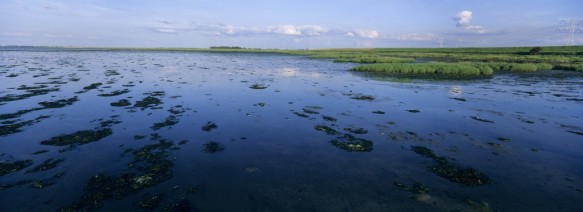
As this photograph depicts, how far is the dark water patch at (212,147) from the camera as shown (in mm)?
12144

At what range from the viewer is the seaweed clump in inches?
384

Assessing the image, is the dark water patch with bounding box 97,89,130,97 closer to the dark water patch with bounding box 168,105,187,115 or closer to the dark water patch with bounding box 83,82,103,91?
the dark water patch with bounding box 83,82,103,91

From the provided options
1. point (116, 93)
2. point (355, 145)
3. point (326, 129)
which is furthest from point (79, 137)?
point (116, 93)

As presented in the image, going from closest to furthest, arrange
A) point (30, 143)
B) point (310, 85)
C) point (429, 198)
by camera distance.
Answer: point (429, 198)
point (30, 143)
point (310, 85)

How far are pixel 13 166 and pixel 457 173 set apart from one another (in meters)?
13.6

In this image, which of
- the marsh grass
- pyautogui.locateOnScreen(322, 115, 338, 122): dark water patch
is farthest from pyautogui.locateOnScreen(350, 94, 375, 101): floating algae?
the marsh grass

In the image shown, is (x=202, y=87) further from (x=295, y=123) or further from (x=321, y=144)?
(x=321, y=144)

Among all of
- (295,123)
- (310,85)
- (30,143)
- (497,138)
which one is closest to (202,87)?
(310,85)

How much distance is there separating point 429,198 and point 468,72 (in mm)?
39919

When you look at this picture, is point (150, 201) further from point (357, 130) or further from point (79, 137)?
point (357, 130)

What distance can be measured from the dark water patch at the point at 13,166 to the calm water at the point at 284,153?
0.42 feet

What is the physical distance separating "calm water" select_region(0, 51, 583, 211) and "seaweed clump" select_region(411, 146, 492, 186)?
17 cm

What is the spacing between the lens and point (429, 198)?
343 inches

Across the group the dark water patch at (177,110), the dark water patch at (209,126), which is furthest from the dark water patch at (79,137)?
the dark water patch at (177,110)
